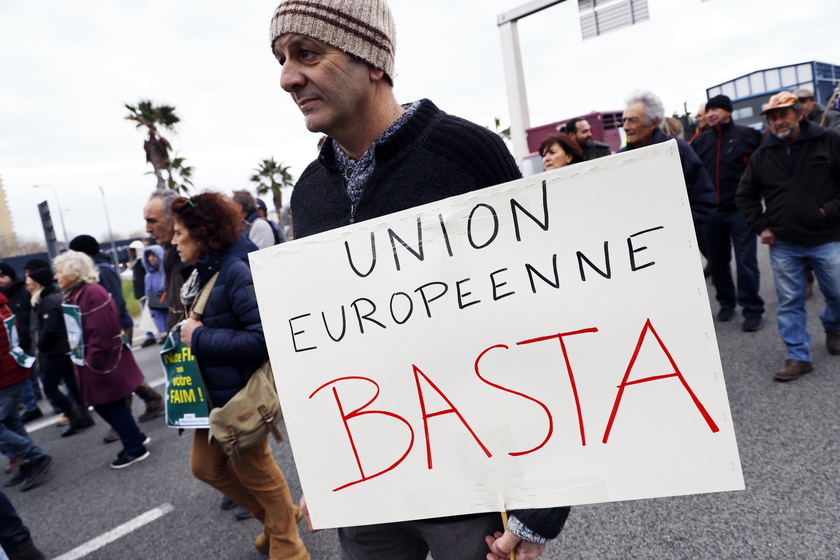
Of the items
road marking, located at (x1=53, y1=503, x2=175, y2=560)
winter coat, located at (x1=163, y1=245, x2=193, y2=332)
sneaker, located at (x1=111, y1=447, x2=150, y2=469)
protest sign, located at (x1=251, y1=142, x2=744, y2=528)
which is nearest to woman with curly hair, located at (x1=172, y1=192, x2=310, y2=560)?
winter coat, located at (x1=163, y1=245, x2=193, y2=332)

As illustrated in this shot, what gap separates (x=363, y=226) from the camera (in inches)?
40.7

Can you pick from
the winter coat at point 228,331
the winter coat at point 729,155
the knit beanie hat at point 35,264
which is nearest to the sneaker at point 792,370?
the winter coat at point 729,155

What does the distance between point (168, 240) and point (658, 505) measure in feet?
9.40

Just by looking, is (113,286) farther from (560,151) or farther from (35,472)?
(560,151)

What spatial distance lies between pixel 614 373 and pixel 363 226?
0.54 m

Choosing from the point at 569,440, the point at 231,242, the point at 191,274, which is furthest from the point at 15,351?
the point at 569,440

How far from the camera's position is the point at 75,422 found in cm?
510

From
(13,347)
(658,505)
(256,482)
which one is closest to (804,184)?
(658,505)

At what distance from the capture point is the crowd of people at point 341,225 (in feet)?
3.64

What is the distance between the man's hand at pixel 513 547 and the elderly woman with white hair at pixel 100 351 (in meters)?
3.69

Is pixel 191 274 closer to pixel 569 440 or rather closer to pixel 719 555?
pixel 569 440

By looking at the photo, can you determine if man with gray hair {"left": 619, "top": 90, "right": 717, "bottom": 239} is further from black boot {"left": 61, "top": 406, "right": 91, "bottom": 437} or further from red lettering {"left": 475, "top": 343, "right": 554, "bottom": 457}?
black boot {"left": 61, "top": 406, "right": 91, "bottom": 437}

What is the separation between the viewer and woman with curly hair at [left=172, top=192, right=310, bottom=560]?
2.20 meters

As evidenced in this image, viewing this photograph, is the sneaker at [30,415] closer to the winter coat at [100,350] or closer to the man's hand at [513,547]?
the winter coat at [100,350]
